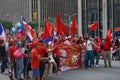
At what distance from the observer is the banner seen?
17.0 metres

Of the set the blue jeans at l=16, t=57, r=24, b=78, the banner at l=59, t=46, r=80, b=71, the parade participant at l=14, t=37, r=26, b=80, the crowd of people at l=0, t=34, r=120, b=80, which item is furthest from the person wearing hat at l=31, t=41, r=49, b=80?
the banner at l=59, t=46, r=80, b=71

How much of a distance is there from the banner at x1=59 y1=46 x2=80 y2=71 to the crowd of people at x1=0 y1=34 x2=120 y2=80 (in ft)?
0.73

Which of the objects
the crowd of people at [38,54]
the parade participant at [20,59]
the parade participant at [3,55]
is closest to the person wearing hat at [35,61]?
the crowd of people at [38,54]

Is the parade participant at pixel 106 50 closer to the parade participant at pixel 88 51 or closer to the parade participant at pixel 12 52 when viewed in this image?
the parade participant at pixel 88 51

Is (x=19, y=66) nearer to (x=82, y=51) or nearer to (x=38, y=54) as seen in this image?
(x=38, y=54)

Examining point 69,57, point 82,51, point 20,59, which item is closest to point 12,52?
point 20,59

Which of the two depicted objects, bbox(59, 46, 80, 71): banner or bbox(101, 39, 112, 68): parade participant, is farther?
bbox(101, 39, 112, 68): parade participant

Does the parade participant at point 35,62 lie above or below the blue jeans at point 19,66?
above

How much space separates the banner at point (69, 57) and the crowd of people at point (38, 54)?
224 mm

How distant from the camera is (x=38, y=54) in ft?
36.9

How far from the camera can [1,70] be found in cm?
1628

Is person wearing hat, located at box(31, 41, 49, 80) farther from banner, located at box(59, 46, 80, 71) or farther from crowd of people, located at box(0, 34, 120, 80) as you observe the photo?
banner, located at box(59, 46, 80, 71)

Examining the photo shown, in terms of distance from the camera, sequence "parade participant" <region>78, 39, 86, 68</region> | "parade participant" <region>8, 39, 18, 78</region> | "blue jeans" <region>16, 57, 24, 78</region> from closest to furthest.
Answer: "parade participant" <region>8, 39, 18, 78</region>
"blue jeans" <region>16, 57, 24, 78</region>
"parade participant" <region>78, 39, 86, 68</region>

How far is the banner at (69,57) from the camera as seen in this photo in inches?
670
